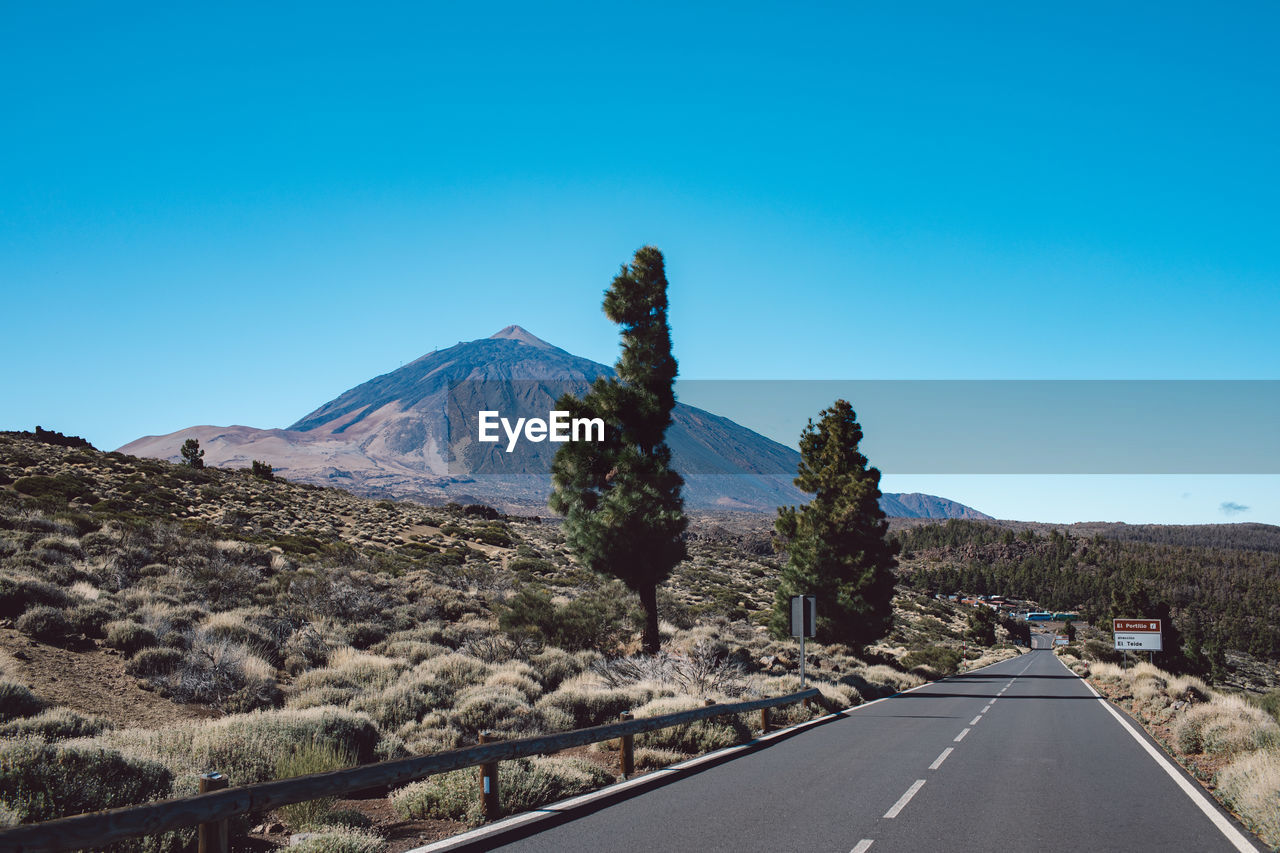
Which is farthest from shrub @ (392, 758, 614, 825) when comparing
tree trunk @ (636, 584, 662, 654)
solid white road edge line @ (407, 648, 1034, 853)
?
tree trunk @ (636, 584, 662, 654)

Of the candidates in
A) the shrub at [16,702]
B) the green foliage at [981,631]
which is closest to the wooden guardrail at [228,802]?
the shrub at [16,702]

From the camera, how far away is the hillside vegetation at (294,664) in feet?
27.7

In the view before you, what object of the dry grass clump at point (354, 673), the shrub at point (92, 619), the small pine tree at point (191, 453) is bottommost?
the dry grass clump at point (354, 673)

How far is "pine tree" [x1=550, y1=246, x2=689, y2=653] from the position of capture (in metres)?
22.6

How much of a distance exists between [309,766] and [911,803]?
667cm

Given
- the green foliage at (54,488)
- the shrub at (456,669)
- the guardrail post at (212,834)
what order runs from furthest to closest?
1. the green foliage at (54,488)
2. the shrub at (456,669)
3. the guardrail post at (212,834)

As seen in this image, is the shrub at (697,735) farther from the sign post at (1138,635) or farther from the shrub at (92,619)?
the sign post at (1138,635)

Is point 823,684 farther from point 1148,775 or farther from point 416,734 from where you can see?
point 416,734

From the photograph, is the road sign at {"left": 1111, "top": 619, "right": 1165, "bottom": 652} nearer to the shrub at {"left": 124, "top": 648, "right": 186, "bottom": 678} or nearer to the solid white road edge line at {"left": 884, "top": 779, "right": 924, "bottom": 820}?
the solid white road edge line at {"left": 884, "top": 779, "right": 924, "bottom": 820}

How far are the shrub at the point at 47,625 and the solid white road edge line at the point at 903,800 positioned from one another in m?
15.2

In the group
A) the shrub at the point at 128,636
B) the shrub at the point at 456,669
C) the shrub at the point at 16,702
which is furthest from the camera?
the shrub at the point at 456,669

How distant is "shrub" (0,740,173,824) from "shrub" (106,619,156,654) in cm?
908

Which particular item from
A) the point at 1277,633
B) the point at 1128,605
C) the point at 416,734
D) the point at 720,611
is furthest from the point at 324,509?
the point at 1277,633

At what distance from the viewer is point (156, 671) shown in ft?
47.9
